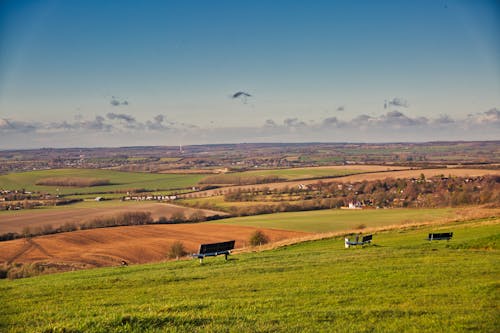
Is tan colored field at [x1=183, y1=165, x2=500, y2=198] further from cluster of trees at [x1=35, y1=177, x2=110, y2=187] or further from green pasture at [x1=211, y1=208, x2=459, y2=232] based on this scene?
cluster of trees at [x1=35, y1=177, x2=110, y2=187]

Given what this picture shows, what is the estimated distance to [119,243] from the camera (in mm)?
45000

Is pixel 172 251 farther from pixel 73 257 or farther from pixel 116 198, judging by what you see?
pixel 116 198

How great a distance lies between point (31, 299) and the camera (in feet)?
39.4

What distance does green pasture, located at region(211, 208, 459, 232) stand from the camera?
5016cm

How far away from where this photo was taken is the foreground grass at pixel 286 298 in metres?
8.48

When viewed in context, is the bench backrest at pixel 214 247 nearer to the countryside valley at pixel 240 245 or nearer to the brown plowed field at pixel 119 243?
the countryside valley at pixel 240 245

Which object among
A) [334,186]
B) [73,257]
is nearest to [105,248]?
[73,257]

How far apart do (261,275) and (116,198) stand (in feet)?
234

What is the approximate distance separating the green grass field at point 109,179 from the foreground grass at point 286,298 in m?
80.1

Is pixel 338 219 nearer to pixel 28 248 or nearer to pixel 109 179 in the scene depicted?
pixel 28 248

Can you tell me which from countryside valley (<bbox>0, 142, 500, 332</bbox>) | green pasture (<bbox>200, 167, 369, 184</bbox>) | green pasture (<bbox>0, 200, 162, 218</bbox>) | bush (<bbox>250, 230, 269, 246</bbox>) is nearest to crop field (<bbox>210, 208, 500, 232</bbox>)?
countryside valley (<bbox>0, 142, 500, 332</bbox>)

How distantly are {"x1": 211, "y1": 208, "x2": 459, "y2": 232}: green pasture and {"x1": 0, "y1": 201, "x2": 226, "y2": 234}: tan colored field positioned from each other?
10.1 metres

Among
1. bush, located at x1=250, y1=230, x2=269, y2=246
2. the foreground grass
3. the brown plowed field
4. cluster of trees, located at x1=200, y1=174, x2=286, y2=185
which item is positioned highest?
the foreground grass

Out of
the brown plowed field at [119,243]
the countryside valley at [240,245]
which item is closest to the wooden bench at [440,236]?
the countryside valley at [240,245]
